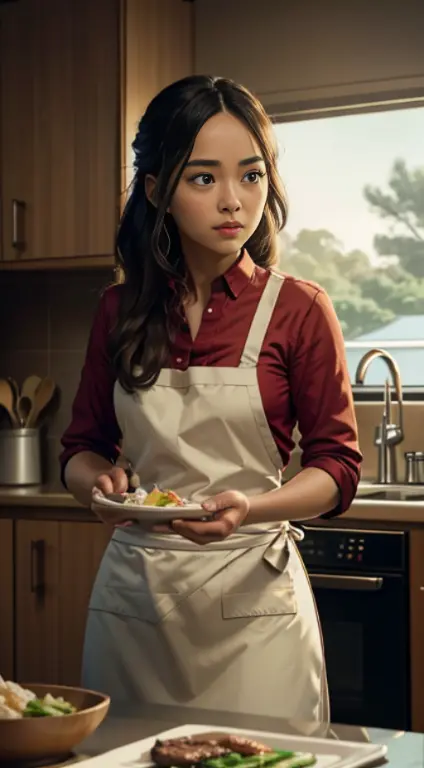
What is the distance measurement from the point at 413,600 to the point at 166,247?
4.28ft

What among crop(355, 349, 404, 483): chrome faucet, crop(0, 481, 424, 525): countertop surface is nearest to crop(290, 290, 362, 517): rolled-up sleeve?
crop(0, 481, 424, 525): countertop surface

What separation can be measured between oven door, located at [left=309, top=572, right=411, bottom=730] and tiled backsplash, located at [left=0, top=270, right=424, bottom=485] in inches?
49.6

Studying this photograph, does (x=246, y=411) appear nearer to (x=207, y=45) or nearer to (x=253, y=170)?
(x=253, y=170)

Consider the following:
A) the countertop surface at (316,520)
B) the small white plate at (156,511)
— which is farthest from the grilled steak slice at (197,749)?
the countertop surface at (316,520)

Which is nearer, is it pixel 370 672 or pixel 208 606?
pixel 208 606

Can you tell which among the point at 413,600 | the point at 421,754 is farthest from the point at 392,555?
the point at 421,754

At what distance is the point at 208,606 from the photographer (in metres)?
1.68

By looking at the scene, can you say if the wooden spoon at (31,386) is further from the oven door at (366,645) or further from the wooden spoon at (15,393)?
the oven door at (366,645)

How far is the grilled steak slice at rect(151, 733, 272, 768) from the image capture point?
104 cm

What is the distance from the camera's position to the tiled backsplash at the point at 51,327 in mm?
3941

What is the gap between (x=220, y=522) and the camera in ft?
5.10

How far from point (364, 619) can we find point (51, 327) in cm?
163

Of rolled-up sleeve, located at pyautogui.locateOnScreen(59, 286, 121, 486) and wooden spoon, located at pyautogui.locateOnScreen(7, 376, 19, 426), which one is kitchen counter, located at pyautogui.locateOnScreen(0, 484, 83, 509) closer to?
wooden spoon, located at pyautogui.locateOnScreen(7, 376, 19, 426)

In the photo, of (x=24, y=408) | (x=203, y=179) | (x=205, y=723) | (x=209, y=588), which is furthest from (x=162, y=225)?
(x=24, y=408)
